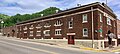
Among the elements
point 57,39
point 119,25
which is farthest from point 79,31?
point 119,25

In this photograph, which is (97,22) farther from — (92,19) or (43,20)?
(43,20)

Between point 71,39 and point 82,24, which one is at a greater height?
point 82,24

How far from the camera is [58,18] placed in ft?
149

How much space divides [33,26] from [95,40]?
87.3 ft

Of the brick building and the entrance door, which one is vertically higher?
the brick building

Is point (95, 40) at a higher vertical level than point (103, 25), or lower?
lower

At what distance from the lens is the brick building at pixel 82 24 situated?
3610cm

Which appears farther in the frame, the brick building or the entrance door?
the entrance door

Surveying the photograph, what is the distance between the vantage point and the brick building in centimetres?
3610

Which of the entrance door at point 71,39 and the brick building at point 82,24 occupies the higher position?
the brick building at point 82,24

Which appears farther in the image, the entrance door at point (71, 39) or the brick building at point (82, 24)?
the entrance door at point (71, 39)

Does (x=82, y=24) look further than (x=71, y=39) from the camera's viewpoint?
No

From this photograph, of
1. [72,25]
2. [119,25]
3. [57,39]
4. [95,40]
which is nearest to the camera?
[95,40]

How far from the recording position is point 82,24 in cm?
3872
